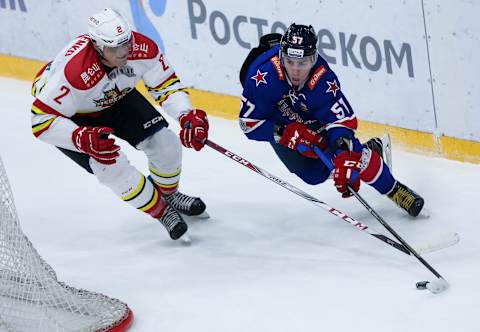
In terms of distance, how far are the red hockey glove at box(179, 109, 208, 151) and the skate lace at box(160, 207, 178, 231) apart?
1.24 ft

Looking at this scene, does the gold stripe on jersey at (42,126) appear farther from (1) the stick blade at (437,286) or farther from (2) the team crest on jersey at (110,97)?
(1) the stick blade at (437,286)

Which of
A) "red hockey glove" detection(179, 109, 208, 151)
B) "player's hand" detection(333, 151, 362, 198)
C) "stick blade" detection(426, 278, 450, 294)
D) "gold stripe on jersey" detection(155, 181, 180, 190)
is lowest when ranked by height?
"gold stripe on jersey" detection(155, 181, 180, 190)

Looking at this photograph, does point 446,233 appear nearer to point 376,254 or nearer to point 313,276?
point 376,254

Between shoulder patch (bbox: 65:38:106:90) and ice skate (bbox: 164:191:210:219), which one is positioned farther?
ice skate (bbox: 164:191:210:219)

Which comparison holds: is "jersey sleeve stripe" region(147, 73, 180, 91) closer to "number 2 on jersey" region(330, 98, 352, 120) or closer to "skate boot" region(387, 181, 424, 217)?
"number 2 on jersey" region(330, 98, 352, 120)

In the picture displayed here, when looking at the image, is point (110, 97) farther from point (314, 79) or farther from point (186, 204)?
point (314, 79)

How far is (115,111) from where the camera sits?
4855mm

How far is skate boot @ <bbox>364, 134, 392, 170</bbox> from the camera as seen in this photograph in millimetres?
5176

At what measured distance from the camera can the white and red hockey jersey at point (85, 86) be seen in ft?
15.0

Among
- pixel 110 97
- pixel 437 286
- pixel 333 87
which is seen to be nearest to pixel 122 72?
pixel 110 97

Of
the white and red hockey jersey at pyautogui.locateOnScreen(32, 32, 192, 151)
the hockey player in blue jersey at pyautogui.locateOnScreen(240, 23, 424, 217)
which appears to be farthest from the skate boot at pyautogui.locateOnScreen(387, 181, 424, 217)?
the white and red hockey jersey at pyautogui.locateOnScreen(32, 32, 192, 151)

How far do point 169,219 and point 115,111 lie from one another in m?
0.53

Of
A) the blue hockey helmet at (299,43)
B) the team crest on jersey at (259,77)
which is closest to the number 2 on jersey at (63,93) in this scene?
the team crest on jersey at (259,77)

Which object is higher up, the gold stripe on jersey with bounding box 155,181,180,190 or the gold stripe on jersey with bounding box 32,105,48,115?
the gold stripe on jersey with bounding box 32,105,48,115
